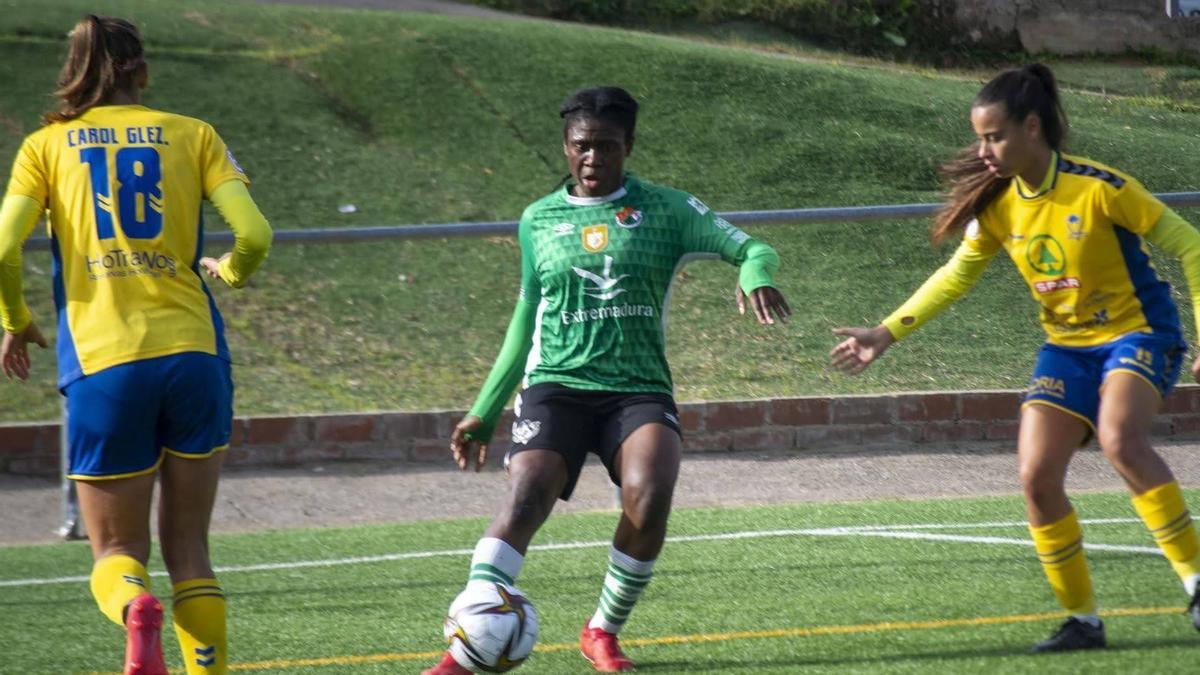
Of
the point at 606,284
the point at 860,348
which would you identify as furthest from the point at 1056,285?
the point at 606,284

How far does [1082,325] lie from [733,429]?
4.70 m

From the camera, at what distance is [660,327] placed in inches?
199

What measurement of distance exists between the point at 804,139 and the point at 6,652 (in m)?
12.3

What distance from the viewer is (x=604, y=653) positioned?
504 centimetres

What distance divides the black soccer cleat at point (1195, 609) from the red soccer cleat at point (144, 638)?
3.13 m

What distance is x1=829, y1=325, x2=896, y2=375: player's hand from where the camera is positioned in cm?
520

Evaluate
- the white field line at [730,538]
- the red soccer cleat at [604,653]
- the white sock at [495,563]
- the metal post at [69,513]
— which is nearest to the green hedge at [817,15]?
the white field line at [730,538]

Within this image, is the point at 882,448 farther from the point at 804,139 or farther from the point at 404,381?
the point at 804,139

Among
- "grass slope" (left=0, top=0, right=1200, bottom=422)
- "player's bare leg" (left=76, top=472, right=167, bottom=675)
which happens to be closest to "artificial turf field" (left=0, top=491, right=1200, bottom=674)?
"player's bare leg" (left=76, top=472, right=167, bottom=675)

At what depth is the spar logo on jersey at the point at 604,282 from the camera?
16.4ft

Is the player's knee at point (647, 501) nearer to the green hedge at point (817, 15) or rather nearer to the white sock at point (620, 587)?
the white sock at point (620, 587)

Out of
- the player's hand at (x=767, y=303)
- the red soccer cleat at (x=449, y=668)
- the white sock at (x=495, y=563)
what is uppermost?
the player's hand at (x=767, y=303)

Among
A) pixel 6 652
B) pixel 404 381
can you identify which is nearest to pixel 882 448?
pixel 404 381

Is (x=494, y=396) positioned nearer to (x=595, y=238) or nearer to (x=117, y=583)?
(x=595, y=238)
